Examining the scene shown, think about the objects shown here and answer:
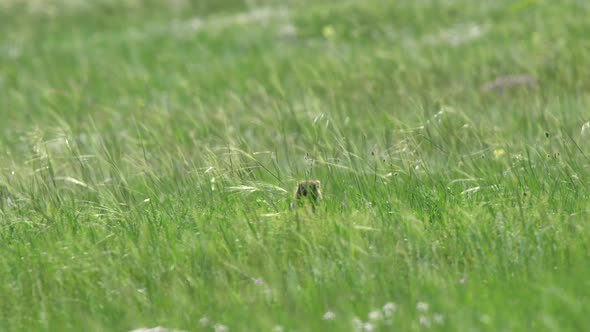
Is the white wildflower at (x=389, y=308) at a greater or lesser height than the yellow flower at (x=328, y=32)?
greater

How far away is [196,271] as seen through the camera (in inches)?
148

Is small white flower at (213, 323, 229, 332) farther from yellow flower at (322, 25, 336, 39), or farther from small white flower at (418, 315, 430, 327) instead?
yellow flower at (322, 25, 336, 39)

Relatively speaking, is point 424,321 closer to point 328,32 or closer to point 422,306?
point 422,306

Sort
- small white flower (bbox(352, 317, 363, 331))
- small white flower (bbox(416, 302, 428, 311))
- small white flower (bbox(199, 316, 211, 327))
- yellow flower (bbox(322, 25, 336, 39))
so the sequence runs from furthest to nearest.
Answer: yellow flower (bbox(322, 25, 336, 39))
small white flower (bbox(199, 316, 211, 327))
small white flower (bbox(416, 302, 428, 311))
small white flower (bbox(352, 317, 363, 331))

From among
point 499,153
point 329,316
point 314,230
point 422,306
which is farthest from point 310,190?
point 499,153

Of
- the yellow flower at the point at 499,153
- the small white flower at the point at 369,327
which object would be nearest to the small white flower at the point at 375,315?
the small white flower at the point at 369,327

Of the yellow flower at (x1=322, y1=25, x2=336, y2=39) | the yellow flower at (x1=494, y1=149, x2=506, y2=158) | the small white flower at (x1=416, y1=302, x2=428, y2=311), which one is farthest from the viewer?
the yellow flower at (x1=322, y1=25, x2=336, y2=39)

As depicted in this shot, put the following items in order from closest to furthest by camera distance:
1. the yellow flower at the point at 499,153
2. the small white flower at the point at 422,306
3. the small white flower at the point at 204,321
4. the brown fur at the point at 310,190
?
1. the small white flower at the point at 422,306
2. the small white flower at the point at 204,321
3. the brown fur at the point at 310,190
4. the yellow flower at the point at 499,153

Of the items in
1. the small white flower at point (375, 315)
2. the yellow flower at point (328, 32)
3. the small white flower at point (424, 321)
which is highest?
the small white flower at point (375, 315)

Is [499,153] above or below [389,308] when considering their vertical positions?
below

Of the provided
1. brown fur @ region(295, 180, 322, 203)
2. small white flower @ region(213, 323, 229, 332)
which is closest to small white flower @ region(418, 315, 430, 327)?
small white flower @ region(213, 323, 229, 332)

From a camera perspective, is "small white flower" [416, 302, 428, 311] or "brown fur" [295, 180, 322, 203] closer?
"small white flower" [416, 302, 428, 311]

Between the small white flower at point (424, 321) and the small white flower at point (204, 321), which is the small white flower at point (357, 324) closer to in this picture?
the small white flower at point (424, 321)

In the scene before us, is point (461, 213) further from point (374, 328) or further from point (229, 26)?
point (229, 26)
